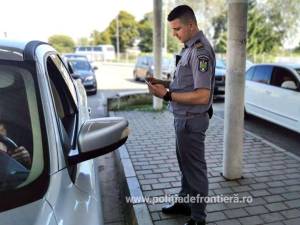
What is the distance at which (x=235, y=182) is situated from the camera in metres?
4.23

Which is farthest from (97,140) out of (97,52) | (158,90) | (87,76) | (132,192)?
(97,52)

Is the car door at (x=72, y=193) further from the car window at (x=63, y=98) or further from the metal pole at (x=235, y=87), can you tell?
the metal pole at (x=235, y=87)

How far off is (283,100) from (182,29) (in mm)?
4949

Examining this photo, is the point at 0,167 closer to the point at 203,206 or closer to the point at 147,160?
the point at 203,206

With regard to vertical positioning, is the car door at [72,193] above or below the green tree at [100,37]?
below

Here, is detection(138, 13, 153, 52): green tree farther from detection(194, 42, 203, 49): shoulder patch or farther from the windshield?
detection(194, 42, 203, 49): shoulder patch

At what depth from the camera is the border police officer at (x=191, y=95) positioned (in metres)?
2.72

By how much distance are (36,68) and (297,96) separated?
5.86 metres

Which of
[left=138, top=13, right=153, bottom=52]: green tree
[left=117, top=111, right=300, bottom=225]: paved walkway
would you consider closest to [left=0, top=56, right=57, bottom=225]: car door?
[left=117, top=111, right=300, bottom=225]: paved walkway

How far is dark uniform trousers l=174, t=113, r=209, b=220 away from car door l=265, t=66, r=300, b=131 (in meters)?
4.31

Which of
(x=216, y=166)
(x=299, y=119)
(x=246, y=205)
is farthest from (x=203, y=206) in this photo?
(x=299, y=119)

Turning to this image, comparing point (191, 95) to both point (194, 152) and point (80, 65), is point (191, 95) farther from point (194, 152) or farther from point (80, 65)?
point (80, 65)

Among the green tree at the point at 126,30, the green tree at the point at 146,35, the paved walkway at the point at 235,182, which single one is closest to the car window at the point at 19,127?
the paved walkway at the point at 235,182

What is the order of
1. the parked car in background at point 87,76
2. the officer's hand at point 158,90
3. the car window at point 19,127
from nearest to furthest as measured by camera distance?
the car window at point 19,127 < the officer's hand at point 158,90 < the parked car in background at point 87,76
